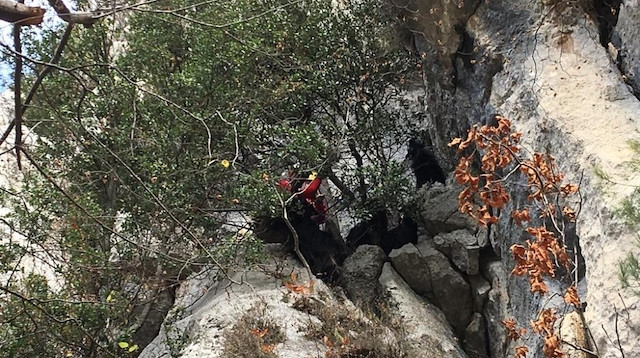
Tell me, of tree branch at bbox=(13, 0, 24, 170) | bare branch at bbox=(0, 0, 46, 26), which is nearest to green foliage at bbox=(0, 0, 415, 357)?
tree branch at bbox=(13, 0, 24, 170)

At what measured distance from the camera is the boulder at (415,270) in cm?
758

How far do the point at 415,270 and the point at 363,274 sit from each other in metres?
0.70

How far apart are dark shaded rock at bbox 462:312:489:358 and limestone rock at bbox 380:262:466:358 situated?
1.00 feet

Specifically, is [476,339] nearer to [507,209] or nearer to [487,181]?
[507,209]

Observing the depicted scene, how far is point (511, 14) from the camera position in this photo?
6410mm

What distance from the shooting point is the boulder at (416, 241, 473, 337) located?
740 centimetres

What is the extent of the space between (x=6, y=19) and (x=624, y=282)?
11.0 feet

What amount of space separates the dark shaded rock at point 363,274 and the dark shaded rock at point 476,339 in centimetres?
125

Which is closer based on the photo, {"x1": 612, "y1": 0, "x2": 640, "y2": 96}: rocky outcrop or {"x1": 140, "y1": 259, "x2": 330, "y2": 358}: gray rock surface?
{"x1": 612, "y1": 0, "x2": 640, "y2": 96}: rocky outcrop

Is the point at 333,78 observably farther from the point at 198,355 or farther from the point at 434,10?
the point at 198,355

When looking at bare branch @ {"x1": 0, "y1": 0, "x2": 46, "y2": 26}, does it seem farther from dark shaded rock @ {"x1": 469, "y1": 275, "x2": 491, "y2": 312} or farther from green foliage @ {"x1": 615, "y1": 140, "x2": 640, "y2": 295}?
dark shaded rock @ {"x1": 469, "y1": 275, "x2": 491, "y2": 312}

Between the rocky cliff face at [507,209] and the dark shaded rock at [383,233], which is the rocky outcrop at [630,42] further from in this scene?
the dark shaded rock at [383,233]

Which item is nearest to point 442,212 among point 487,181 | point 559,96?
point 559,96

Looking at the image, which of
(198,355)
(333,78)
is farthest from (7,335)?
(333,78)
